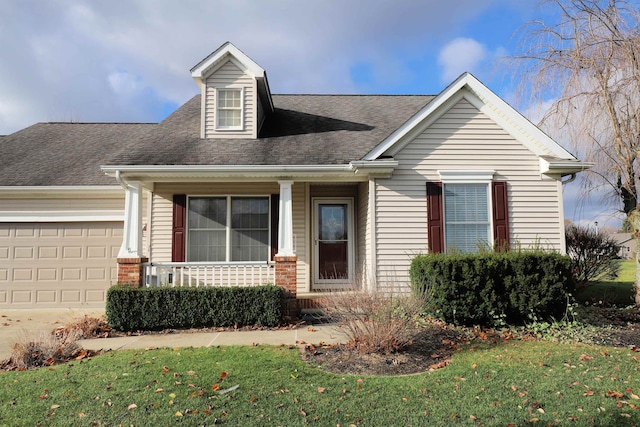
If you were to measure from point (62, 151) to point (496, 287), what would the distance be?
464 inches

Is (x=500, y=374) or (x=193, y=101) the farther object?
(x=193, y=101)

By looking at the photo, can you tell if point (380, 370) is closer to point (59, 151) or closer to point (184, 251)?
point (184, 251)

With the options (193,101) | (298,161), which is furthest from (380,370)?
(193,101)

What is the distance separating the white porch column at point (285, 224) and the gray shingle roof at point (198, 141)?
2.08ft

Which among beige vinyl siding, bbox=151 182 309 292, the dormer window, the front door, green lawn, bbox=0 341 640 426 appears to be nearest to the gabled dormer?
the dormer window

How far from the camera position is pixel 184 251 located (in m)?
9.90

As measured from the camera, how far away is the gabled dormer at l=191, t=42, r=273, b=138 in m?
10.3

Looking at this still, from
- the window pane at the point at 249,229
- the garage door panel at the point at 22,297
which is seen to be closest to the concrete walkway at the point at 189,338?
the garage door panel at the point at 22,297

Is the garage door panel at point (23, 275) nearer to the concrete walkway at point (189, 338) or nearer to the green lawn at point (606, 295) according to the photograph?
the concrete walkway at point (189, 338)

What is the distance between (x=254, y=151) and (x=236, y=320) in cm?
383

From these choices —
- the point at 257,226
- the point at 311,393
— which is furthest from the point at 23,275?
the point at 311,393

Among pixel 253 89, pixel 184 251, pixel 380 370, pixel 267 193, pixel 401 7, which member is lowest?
pixel 380 370

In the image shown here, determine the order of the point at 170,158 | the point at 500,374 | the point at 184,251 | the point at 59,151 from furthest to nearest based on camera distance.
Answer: the point at 59,151 → the point at 184,251 → the point at 170,158 → the point at 500,374

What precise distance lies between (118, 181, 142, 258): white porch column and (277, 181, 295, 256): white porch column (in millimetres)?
2825
